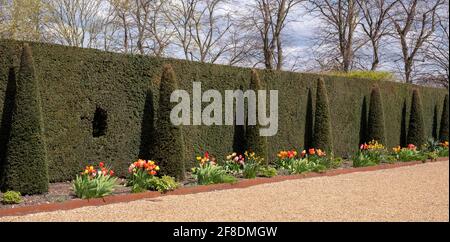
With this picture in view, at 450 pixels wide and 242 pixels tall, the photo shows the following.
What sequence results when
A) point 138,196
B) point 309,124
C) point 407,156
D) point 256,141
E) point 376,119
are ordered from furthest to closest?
point 376,119 → point 407,156 → point 309,124 → point 256,141 → point 138,196

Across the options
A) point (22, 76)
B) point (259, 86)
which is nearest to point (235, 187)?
point (259, 86)

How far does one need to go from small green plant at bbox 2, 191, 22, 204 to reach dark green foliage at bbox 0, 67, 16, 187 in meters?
0.96

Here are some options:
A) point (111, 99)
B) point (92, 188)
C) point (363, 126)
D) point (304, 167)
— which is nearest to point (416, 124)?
point (363, 126)

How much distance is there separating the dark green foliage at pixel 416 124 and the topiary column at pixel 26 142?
15.5m

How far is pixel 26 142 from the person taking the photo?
8.45 m

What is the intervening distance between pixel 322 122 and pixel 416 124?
6.97 meters

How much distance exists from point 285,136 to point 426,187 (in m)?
4.60

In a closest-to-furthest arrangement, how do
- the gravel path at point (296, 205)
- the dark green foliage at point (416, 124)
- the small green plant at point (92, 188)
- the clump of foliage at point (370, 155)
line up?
the gravel path at point (296, 205) < the small green plant at point (92, 188) < the clump of foliage at point (370, 155) < the dark green foliage at point (416, 124)

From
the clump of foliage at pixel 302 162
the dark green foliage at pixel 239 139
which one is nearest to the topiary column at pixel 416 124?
the clump of foliage at pixel 302 162

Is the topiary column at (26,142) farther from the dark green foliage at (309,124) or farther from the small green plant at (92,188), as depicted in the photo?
the dark green foliage at (309,124)

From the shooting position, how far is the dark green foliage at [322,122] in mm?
14953

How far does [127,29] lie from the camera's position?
3309 centimetres

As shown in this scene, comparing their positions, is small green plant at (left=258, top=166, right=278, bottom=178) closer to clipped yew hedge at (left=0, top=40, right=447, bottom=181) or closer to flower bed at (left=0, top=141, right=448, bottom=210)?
flower bed at (left=0, top=141, right=448, bottom=210)

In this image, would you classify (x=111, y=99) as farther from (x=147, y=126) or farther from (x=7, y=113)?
(x=7, y=113)
